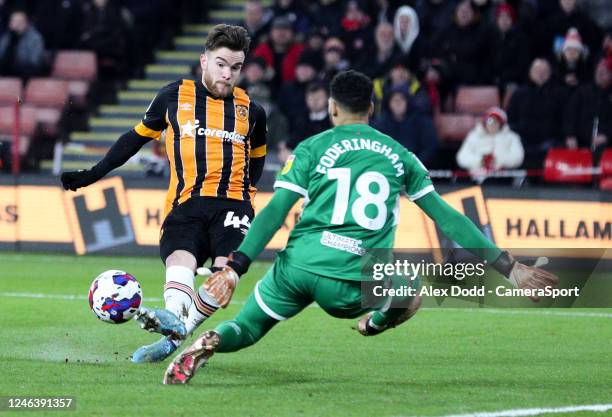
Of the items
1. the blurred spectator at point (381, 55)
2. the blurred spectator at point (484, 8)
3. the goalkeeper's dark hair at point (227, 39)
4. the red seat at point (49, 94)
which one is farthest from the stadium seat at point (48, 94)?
the goalkeeper's dark hair at point (227, 39)

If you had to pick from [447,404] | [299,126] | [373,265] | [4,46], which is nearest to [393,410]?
[447,404]

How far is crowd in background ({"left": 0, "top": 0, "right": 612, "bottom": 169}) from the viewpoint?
16969 mm

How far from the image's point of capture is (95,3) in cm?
2080

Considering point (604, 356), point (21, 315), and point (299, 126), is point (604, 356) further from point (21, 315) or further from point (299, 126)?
point (299, 126)

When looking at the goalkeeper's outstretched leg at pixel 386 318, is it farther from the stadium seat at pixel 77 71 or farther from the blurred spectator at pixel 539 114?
the stadium seat at pixel 77 71

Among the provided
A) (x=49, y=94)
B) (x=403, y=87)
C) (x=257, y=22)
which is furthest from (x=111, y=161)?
(x=49, y=94)

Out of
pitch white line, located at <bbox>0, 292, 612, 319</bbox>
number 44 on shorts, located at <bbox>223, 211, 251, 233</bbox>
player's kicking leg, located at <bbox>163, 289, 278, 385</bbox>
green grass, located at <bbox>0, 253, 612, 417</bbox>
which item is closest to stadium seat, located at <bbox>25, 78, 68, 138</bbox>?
pitch white line, located at <bbox>0, 292, 612, 319</bbox>

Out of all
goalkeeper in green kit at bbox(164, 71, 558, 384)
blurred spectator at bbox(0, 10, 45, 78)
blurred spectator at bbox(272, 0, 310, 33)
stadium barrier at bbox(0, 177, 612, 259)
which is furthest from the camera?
blurred spectator at bbox(0, 10, 45, 78)

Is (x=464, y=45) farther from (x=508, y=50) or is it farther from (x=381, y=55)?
(x=381, y=55)

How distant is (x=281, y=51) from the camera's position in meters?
19.3

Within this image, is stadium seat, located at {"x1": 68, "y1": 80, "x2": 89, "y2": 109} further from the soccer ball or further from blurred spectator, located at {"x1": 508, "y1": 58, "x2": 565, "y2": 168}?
the soccer ball

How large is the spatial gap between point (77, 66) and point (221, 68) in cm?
1288

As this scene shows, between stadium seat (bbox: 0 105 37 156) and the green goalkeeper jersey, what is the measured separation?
42.6 ft

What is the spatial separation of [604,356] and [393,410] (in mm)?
2780
